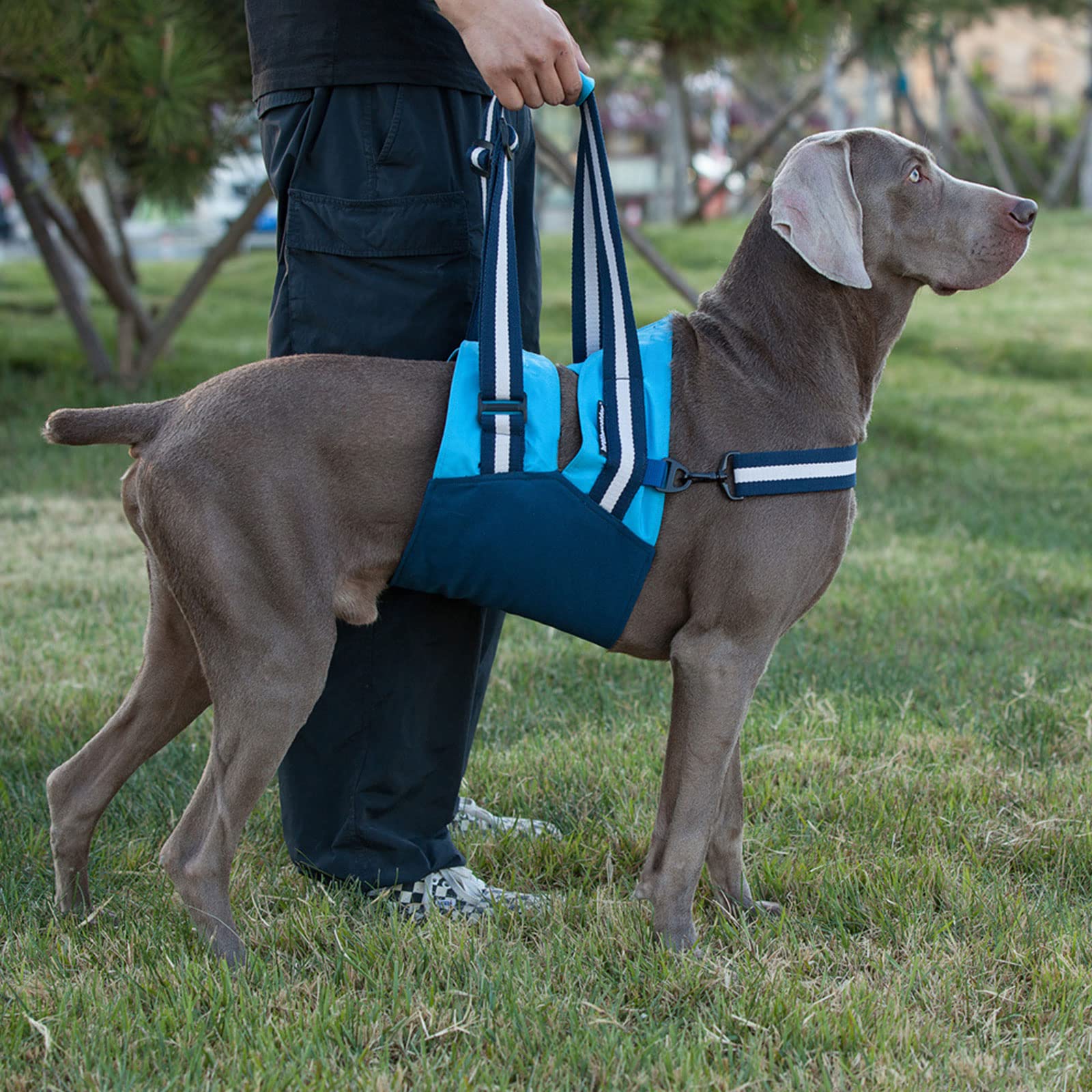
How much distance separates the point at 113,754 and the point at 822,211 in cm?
169

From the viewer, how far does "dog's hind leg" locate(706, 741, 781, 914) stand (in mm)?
2617

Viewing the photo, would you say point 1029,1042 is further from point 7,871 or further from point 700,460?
point 7,871

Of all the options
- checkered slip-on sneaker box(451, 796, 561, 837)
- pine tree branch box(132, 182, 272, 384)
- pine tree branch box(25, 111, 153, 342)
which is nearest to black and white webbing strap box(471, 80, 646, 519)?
checkered slip-on sneaker box(451, 796, 561, 837)

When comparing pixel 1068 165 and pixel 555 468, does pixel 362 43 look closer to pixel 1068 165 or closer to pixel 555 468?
pixel 555 468

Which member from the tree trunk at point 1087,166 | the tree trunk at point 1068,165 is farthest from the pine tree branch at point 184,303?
the tree trunk at point 1087,166

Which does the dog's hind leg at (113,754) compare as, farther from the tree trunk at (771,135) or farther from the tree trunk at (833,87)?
the tree trunk at (771,135)

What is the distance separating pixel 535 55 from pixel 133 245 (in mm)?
32924

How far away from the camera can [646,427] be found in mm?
2307

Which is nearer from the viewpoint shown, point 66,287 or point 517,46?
point 517,46

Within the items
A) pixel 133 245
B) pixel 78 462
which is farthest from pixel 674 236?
pixel 133 245

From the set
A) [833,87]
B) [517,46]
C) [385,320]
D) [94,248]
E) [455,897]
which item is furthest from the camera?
[833,87]

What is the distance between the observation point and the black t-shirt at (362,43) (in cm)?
243

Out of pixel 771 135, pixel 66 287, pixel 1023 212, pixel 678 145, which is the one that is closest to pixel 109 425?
pixel 1023 212

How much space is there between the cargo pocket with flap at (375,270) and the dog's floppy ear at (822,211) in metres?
0.61
